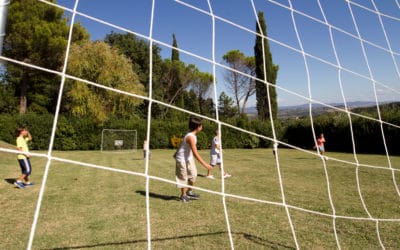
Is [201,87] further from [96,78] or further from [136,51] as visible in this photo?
[96,78]

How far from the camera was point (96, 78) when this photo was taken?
86.8 ft

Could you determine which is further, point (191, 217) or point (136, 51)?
point (136, 51)

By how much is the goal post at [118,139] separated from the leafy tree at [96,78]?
1.12 metres

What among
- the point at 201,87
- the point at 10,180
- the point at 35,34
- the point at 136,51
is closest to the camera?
the point at 10,180

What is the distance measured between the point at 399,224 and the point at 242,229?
217 centimetres

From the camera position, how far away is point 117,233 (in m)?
4.30

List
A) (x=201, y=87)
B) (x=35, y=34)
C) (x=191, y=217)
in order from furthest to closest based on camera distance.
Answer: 1. (x=201, y=87)
2. (x=35, y=34)
3. (x=191, y=217)

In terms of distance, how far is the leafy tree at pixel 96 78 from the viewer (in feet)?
85.0

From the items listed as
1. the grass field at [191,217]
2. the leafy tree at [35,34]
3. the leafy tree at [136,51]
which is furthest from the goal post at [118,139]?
the grass field at [191,217]

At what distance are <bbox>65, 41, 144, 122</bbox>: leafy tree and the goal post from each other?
112 cm

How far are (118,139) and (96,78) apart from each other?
485 centimetres

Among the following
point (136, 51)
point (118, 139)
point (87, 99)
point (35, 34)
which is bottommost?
point (118, 139)

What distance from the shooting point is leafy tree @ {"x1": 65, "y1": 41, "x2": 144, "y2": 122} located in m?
25.9

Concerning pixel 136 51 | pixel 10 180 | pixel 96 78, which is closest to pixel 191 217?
pixel 10 180
